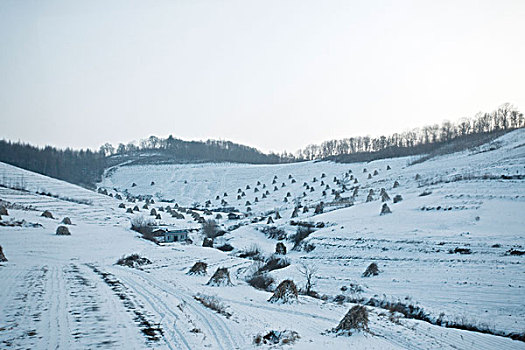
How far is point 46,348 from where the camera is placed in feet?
17.2

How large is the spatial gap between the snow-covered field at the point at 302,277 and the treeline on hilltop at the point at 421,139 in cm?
2892

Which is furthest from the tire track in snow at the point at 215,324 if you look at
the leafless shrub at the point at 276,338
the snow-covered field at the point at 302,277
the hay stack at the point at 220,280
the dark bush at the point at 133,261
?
the dark bush at the point at 133,261

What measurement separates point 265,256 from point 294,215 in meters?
9.71

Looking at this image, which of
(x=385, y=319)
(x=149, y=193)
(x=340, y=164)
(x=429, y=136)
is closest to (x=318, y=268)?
(x=385, y=319)

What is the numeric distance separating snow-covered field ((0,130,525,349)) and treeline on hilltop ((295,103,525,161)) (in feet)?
94.9

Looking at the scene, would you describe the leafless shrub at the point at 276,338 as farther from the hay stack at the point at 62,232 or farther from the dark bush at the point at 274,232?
the hay stack at the point at 62,232

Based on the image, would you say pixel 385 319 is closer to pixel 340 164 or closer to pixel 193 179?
pixel 340 164

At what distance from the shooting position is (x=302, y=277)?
1697cm

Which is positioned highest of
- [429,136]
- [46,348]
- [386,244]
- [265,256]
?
[429,136]

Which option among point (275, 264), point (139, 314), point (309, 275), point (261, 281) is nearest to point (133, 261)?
point (261, 281)

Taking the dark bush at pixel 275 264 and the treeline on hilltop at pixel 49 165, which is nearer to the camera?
the dark bush at pixel 275 264

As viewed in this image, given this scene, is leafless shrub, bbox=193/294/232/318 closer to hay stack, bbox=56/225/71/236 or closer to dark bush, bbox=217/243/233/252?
dark bush, bbox=217/243/233/252

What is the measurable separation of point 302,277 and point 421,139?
275ft

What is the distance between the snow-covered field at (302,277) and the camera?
692 cm
